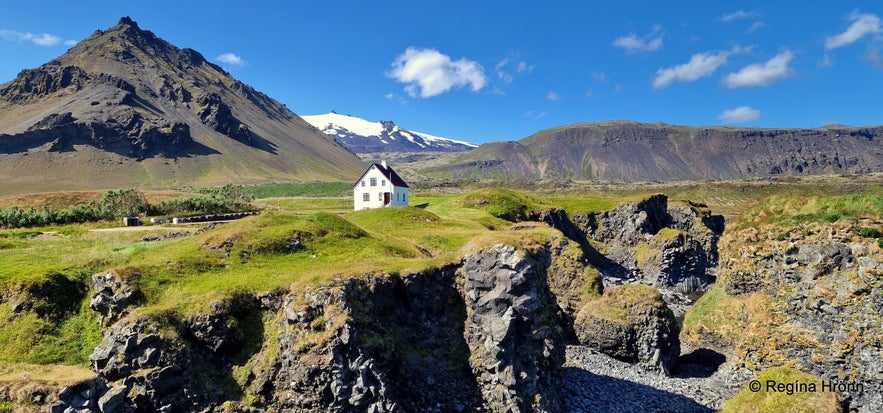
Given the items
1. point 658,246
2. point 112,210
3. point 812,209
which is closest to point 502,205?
point 658,246

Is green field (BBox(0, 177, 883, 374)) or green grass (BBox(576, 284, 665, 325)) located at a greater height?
green field (BBox(0, 177, 883, 374))

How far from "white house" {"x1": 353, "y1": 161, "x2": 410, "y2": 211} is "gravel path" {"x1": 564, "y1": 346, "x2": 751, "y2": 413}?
2032 inches

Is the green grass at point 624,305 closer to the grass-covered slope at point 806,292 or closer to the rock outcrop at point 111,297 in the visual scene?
the grass-covered slope at point 806,292

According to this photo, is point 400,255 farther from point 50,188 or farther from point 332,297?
point 50,188

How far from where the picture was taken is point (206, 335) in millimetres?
22922

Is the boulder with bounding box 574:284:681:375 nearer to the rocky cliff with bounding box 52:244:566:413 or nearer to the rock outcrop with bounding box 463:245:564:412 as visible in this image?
the rocky cliff with bounding box 52:244:566:413

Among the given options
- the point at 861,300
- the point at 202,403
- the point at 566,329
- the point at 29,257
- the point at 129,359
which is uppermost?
the point at 29,257

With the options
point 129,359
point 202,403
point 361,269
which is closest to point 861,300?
point 361,269

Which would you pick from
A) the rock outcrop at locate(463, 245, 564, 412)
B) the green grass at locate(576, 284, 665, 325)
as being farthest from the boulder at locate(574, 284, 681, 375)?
the rock outcrop at locate(463, 245, 564, 412)

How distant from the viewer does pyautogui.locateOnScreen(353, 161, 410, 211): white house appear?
266 feet

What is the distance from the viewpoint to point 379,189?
8200cm

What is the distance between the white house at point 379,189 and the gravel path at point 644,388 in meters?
51.6

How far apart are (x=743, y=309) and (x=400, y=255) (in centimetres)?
2648

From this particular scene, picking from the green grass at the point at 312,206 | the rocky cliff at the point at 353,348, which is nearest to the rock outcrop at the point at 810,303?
the rocky cliff at the point at 353,348
